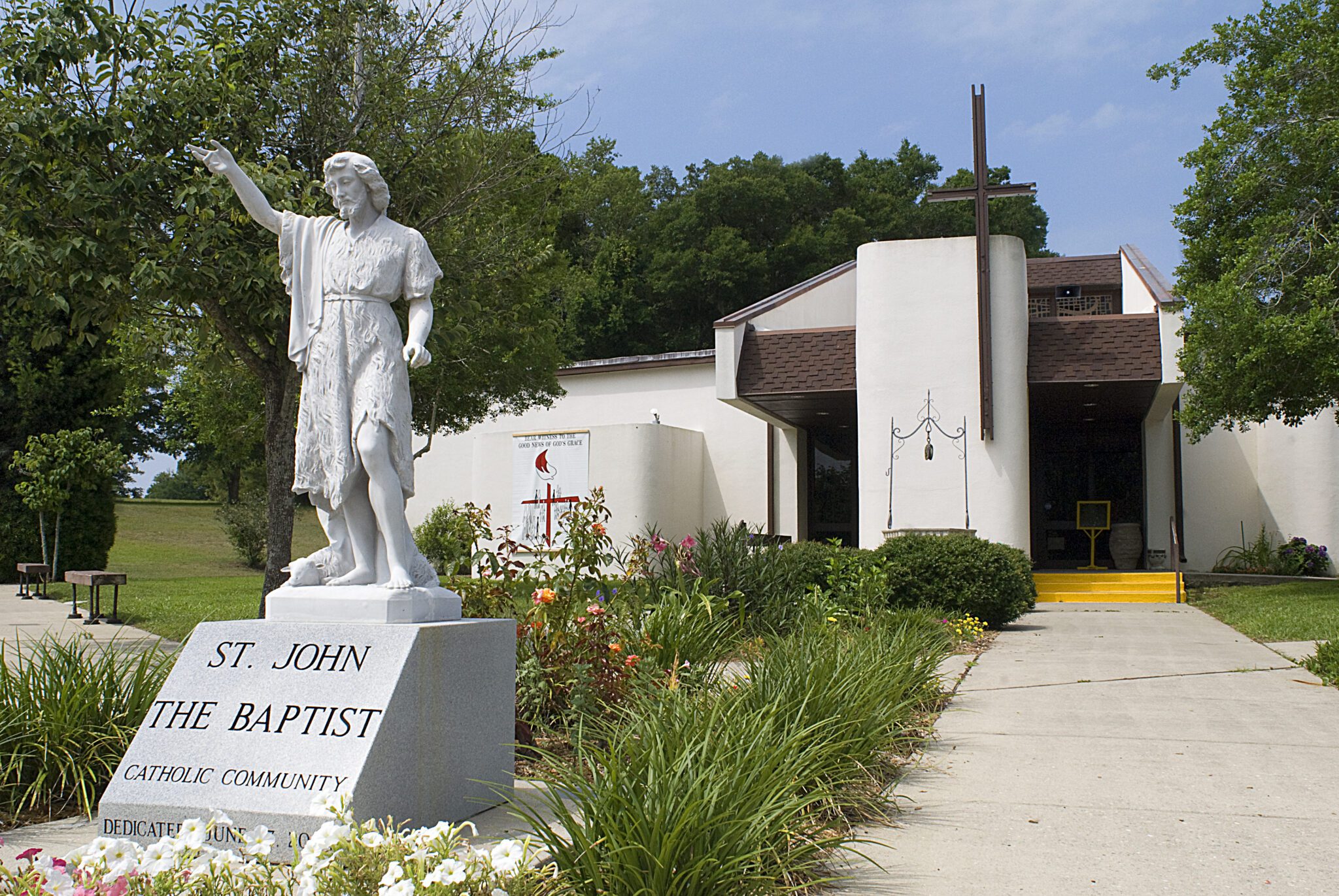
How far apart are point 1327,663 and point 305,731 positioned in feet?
26.1

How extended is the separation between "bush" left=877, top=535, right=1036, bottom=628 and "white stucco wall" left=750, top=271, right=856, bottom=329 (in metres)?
10.4

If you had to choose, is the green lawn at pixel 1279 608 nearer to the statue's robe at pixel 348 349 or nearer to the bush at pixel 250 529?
Answer: the statue's robe at pixel 348 349

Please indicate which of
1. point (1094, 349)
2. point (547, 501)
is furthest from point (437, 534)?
point (1094, 349)

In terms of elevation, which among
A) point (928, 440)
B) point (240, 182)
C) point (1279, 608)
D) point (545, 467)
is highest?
point (240, 182)

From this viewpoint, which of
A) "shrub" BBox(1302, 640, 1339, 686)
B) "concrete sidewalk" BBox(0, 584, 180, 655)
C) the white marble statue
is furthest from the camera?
"concrete sidewalk" BBox(0, 584, 180, 655)

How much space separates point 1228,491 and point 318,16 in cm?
1974

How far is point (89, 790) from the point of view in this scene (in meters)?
5.05

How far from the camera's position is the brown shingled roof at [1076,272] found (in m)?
28.8

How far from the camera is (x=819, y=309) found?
26734 millimetres

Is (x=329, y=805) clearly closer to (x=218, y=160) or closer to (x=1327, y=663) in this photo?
(x=218, y=160)

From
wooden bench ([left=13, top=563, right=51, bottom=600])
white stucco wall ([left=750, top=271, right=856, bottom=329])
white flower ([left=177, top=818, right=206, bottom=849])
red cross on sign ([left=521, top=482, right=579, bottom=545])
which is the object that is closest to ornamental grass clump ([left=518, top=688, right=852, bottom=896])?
white flower ([left=177, top=818, right=206, bottom=849])

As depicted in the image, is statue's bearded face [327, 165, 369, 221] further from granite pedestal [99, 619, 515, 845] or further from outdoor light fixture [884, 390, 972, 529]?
outdoor light fixture [884, 390, 972, 529]

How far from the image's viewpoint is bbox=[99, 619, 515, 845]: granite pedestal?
4.18 m

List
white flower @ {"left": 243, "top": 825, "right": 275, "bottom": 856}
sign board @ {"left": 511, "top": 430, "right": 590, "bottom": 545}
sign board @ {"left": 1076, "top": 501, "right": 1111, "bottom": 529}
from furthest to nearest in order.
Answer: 1. sign board @ {"left": 511, "top": 430, "right": 590, "bottom": 545}
2. sign board @ {"left": 1076, "top": 501, "right": 1111, "bottom": 529}
3. white flower @ {"left": 243, "top": 825, "right": 275, "bottom": 856}
